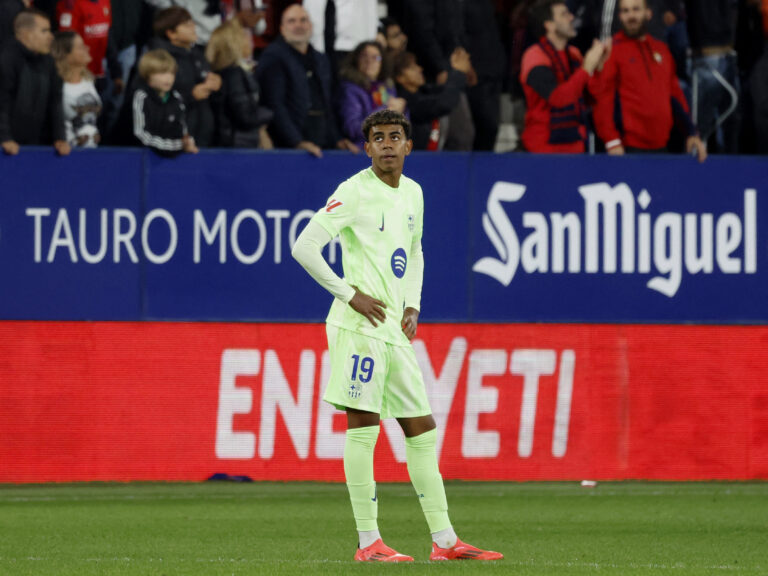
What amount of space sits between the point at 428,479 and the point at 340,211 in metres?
1.32

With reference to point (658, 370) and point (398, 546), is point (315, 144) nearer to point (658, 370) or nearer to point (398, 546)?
point (658, 370)

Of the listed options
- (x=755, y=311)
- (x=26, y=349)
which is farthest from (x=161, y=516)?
(x=755, y=311)

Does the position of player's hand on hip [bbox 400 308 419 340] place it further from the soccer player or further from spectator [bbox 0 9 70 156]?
spectator [bbox 0 9 70 156]

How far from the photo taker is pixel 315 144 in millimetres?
13609

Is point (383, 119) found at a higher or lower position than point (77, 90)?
lower

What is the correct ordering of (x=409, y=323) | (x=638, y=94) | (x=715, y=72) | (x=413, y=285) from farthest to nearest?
(x=715, y=72) → (x=638, y=94) → (x=413, y=285) → (x=409, y=323)

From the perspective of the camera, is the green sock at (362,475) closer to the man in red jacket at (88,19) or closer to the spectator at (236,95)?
the spectator at (236,95)

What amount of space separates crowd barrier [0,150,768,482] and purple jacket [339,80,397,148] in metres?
0.29

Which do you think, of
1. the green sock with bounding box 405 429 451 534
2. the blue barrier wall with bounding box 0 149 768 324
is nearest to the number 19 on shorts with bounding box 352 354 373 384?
the green sock with bounding box 405 429 451 534

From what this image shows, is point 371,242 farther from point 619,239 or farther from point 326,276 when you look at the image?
point 619,239

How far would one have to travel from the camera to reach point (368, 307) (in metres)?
6.98

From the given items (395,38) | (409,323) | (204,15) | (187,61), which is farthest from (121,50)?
(409,323)

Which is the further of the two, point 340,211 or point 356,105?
point 356,105

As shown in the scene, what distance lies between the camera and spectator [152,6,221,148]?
13.0 m
